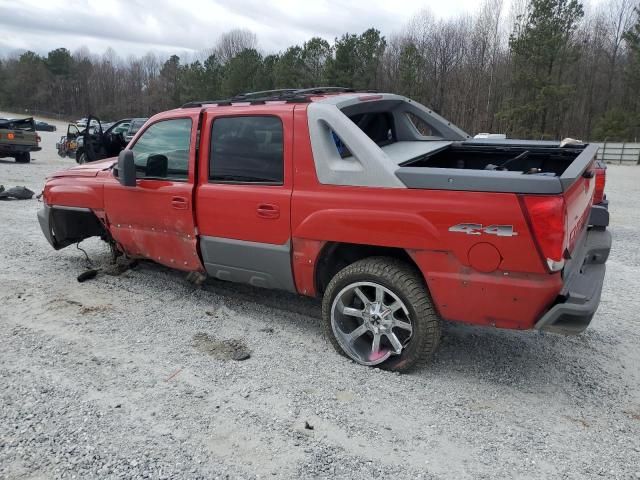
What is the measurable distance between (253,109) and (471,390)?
2.66 m

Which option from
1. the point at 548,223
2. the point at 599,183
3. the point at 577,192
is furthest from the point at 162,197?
the point at 599,183

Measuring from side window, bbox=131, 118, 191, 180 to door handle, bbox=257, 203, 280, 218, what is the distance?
34.3 inches

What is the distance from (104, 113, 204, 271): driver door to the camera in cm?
445

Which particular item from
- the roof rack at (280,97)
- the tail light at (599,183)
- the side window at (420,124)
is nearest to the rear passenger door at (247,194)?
the roof rack at (280,97)

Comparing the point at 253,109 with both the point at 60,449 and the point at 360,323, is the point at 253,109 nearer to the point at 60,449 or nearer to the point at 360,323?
the point at 360,323

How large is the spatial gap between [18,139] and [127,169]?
1580 centimetres

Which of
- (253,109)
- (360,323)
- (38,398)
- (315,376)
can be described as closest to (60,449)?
(38,398)

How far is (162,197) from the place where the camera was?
181 inches

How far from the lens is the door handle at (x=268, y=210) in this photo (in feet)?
12.8

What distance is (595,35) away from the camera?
162ft

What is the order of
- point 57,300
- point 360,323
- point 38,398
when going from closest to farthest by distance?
point 38,398, point 360,323, point 57,300

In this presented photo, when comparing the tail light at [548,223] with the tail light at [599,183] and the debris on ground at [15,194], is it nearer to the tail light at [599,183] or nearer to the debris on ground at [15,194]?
the tail light at [599,183]

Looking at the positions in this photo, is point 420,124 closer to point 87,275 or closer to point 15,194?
point 87,275

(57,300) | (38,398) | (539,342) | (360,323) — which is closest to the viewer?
(38,398)
